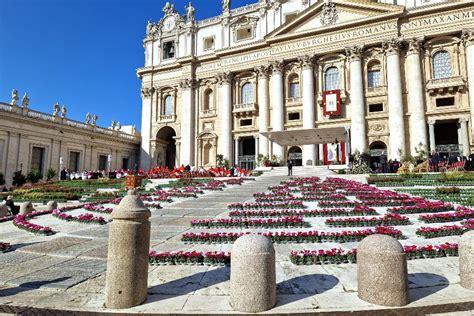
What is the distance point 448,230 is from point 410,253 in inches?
100

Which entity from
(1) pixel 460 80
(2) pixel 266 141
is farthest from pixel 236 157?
(1) pixel 460 80

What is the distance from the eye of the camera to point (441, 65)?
3328 cm

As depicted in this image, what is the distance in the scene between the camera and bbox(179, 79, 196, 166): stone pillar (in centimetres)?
4391

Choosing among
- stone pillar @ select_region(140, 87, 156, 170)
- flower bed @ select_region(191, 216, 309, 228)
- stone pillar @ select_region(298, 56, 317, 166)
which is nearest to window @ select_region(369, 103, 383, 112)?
stone pillar @ select_region(298, 56, 317, 166)

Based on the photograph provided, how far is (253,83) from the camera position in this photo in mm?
41750

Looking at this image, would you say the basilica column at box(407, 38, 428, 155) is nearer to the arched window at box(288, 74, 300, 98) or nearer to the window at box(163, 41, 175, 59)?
the arched window at box(288, 74, 300, 98)

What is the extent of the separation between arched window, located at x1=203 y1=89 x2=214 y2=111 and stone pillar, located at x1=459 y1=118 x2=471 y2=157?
30.8m

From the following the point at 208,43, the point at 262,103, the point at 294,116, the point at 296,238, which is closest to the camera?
the point at 296,238

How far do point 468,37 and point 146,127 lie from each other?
142ft

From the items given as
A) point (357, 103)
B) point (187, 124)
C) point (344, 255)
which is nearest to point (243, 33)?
point (187, 124)

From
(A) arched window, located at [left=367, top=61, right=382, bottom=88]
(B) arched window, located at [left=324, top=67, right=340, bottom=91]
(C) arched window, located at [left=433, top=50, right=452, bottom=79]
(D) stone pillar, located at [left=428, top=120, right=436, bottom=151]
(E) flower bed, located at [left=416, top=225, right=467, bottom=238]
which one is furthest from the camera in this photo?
(B) arched window, located at [left=324, top=67, right=340, bottom=91]

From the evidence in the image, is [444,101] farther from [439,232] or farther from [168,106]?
[168,106]

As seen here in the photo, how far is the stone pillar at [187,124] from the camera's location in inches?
1729

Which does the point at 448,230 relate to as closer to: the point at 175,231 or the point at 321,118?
the point at 175,231
